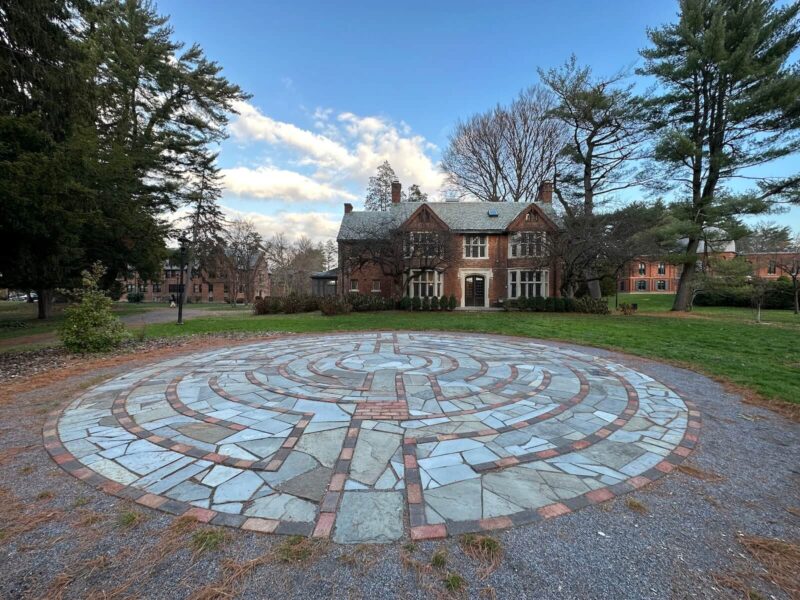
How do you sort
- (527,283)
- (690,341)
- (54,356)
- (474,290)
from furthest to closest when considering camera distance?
(474,290) → (527,283) → (690,341) → (54,356)

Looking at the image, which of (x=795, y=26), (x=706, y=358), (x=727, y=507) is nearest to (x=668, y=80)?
(x=795, y=26)

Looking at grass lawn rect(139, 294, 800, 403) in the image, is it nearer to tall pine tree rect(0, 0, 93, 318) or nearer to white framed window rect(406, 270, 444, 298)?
tall pine tree rect(0, 0, 93, 318)

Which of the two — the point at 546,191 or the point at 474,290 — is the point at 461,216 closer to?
the point at 474,290

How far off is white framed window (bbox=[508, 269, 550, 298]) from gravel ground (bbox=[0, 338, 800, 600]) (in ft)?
71.5

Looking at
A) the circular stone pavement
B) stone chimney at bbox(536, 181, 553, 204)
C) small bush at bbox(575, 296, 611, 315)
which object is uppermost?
stone chimney at bbox(536, 181, 553, 204)

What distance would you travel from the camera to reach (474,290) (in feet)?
80.5

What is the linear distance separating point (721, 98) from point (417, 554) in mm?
24975

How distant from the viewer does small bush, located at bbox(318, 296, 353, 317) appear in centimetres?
1756

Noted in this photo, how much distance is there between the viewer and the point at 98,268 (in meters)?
8.26

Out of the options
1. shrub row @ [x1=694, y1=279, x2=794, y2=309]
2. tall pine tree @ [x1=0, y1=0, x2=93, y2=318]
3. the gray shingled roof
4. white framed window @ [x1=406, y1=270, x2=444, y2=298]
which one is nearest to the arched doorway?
white framed window @ [x1=406, y1=270, x2=444, y2=298]

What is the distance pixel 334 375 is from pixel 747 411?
5.69 m

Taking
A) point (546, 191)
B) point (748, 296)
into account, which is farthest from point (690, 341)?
point (546, 191)

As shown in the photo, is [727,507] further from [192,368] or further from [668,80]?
[668,80]

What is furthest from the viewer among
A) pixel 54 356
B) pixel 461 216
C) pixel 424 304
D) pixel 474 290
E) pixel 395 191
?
pixel 395 191
